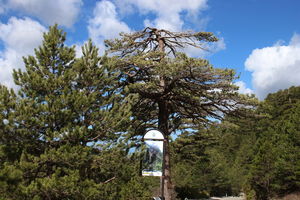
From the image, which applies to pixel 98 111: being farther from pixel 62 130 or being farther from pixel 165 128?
pixel 165 128

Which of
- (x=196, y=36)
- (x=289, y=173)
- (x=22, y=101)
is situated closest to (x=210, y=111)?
(x=196, y=36)

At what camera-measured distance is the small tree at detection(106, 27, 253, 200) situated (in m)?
10.9

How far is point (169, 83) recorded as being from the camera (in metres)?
11.9

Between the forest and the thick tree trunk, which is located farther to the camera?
the thick tree trunk

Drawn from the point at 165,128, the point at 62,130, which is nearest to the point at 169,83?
the point at 165,128

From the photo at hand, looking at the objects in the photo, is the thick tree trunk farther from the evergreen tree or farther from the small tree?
the evergreen tree

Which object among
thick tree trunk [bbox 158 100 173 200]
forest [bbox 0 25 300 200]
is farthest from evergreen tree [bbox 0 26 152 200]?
thick tree trunk [bbox 158 100 173 200]

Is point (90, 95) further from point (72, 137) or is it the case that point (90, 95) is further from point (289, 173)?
point (289, 173)

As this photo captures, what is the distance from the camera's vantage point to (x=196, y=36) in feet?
45.9

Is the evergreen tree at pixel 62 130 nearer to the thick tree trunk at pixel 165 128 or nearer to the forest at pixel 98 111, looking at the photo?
the forest at pixel 98 111

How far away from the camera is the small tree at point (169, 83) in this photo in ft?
35.7

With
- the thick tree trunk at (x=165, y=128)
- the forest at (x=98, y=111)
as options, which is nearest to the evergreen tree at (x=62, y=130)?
the forest at (x=98, y=111)

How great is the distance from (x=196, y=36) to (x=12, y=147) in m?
9.39

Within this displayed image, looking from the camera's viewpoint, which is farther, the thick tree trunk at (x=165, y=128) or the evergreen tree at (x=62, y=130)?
the thick tree trunk at (x=165, y=128)
